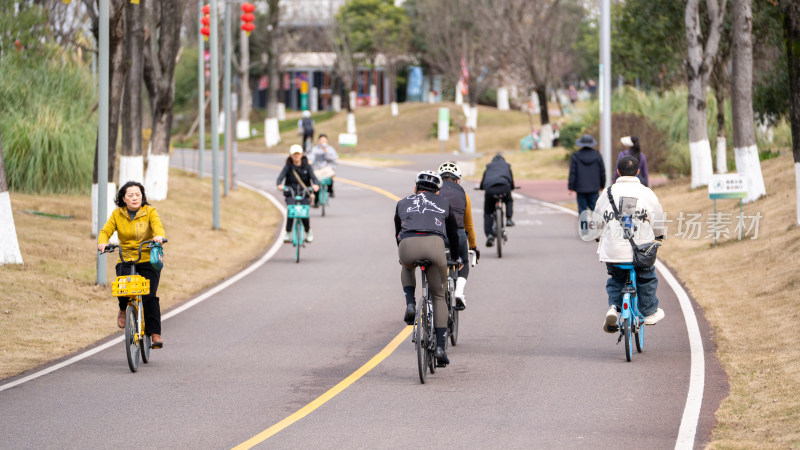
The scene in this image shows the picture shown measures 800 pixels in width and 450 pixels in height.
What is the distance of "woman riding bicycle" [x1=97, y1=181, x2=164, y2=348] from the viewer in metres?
12.4

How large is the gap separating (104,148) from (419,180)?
8565 millimetres

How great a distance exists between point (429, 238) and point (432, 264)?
0.25m

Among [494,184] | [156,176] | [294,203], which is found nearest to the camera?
[494,184]

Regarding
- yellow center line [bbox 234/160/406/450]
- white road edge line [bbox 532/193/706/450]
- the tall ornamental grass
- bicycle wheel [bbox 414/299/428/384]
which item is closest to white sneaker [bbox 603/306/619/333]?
white road edge line [bbox 532/193/706/450]

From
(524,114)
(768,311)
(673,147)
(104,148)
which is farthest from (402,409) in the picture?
(524,114)

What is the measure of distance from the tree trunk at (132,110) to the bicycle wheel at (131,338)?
554 inches

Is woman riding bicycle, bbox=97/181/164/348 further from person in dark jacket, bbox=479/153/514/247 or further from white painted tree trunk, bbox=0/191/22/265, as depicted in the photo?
person in dark jacket, bbox=479/153/514/247

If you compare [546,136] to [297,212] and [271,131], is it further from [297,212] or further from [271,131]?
[297,212]

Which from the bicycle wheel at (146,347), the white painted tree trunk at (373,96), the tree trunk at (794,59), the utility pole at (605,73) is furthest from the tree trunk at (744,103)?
the white painted tree trunk at (373,96)

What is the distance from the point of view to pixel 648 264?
480 inches

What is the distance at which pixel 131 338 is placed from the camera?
12.0 meters

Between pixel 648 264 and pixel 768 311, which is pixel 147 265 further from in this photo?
pixel 768 311

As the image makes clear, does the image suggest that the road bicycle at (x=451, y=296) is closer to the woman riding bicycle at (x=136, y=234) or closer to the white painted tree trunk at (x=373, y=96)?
the woman riding bicycle at (x=136, y=234)

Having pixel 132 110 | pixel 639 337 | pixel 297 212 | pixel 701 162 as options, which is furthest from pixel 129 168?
pixel 639 337
